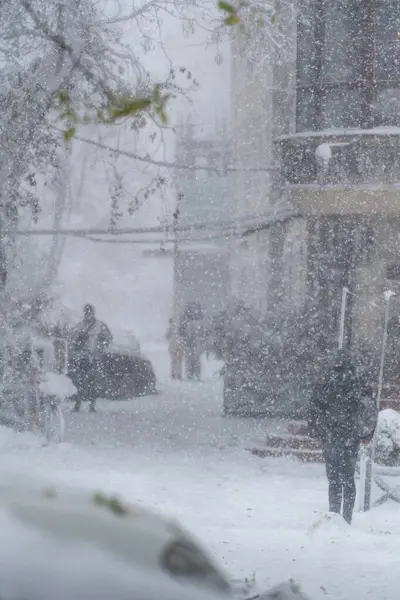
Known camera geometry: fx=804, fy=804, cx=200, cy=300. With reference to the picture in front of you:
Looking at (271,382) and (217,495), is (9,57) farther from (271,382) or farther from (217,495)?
(271,382)

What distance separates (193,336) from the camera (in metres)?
5.79

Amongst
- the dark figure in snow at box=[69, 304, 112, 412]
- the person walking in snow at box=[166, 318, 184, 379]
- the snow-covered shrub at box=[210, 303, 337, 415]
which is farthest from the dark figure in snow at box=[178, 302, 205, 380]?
the dark figure in snow at box=[69, 304, 112, 412]

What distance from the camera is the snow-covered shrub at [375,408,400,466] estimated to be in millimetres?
3878

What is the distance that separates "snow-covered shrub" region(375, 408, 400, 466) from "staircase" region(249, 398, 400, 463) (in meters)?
0.21

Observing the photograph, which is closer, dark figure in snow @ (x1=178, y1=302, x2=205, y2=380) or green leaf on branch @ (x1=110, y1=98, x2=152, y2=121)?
green leaf on branch @ (x1=110, y1=98, x2=152, y2=121)

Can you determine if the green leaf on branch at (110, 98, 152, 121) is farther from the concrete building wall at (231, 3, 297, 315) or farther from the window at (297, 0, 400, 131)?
the concrete building wall at (231, 3, 297, 315)

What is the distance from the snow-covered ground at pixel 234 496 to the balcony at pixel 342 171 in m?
1.43

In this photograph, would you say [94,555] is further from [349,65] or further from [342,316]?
[349,65]

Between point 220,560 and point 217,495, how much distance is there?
827 mm

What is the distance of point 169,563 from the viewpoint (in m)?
1.48

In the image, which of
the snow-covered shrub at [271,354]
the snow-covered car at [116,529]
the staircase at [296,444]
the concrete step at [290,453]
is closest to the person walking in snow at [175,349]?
the snow-covered shrub at [271,354]

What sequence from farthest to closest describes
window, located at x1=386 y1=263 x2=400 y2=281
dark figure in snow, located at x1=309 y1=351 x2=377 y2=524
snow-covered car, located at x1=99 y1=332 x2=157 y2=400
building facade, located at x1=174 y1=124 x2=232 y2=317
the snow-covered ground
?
window, located at x1=386 y1=263 x2=400 y2=281 → snow-covered car, located at x1=99 y1=332 x2=157 y2=400 → building facade, located at x1=174 y1=124 x2=232 y2=317 → dark figure in snow, located at x1=309 y1=351 x2=377 y2=524 → the snow-covered ground

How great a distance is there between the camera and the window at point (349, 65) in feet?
13.4

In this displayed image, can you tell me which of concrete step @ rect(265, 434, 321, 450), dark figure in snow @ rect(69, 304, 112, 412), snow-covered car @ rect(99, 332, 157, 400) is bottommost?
concrete step @ rect(265, 434, 321, 450)
